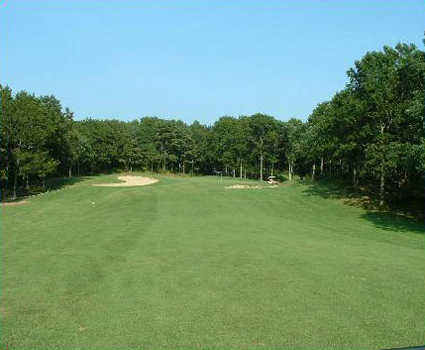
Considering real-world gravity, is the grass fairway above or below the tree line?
below

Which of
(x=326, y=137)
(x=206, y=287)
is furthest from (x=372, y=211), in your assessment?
(x=206, y=287)

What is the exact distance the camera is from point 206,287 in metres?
9.29

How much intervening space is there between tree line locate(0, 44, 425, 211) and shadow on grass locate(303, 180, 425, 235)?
4.63ft

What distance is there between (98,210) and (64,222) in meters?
6.36

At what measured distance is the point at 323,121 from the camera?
36031mm

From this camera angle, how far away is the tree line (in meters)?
29.6

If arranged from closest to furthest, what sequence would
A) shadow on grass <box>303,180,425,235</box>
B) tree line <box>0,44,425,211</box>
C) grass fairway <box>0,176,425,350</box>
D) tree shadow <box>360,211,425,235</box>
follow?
1. grass fairway <box>0,176,425,350</box>
2. tree shadow <box>360,211,425,235</box>
3. shadow on grass <box>303,180,425,235</box>
4. tree line <box>0,44,425,211</box>

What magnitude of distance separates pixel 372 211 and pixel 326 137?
27.6 feet

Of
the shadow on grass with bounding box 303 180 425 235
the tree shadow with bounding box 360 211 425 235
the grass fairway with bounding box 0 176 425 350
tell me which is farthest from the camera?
the shadow on grass with bounding box 303 180 425 235

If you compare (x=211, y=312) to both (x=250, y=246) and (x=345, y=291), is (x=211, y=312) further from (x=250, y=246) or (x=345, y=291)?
(x=250, y=246)

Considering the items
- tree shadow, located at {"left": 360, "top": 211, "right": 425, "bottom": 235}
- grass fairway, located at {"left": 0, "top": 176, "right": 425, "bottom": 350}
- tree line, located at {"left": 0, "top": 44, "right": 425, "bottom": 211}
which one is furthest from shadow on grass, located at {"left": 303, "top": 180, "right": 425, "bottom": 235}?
grass fairway, located at {"left": 0, "top": 176, "right": 425, "bottom": 350}

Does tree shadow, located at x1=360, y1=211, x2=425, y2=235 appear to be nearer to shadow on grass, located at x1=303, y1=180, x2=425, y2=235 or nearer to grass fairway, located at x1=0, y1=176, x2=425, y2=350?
shadow on grass, located at x1=303, y1=180, x2=425, y2=235

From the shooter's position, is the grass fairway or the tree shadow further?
the tree shadow

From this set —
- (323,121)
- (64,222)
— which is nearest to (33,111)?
(64,222)
